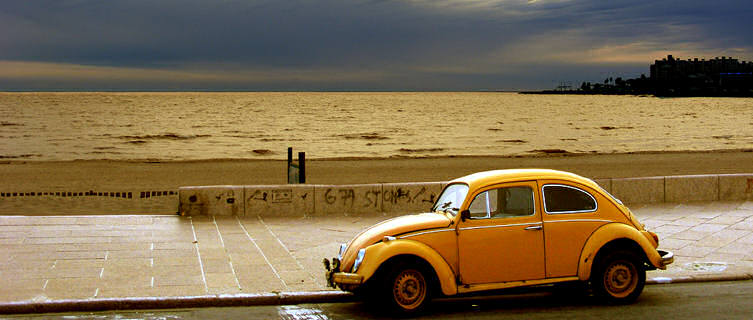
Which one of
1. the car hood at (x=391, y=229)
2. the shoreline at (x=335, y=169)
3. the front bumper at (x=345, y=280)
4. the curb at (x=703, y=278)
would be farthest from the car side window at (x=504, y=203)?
the shoreline at (x=335, y=169)

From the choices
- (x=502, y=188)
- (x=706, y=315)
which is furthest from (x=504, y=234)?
(x=706, y=315)

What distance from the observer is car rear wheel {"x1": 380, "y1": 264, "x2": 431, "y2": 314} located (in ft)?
25.1

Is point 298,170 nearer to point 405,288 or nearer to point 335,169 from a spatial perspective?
point 405,288

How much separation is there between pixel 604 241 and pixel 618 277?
457mm

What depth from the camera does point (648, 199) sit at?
16.2m

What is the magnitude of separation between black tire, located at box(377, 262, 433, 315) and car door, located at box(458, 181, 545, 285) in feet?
1.44

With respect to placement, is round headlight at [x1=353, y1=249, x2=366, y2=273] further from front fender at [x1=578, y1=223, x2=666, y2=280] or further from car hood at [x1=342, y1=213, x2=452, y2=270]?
front fender at [x1=578, y1=223, x2=666, y2=280]

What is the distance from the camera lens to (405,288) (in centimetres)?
777

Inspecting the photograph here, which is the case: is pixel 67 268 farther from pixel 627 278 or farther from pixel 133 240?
pixel 627 278

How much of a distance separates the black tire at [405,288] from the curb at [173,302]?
1.13 meters

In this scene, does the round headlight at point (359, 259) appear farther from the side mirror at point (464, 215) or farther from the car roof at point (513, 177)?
the car roof at point (513, 177)

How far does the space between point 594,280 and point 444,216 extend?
5.98ft

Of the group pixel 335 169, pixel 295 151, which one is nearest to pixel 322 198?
pixel 335 169

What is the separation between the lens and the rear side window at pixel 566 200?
8234 millimetres
